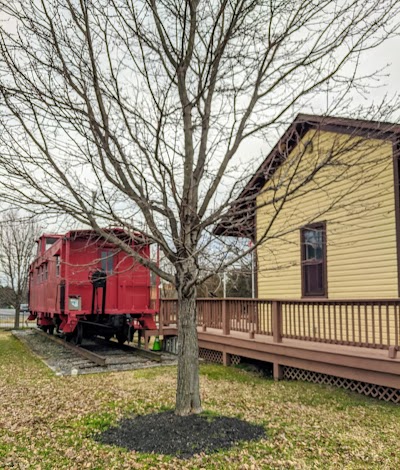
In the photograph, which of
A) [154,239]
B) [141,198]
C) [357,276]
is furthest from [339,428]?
[357,276]

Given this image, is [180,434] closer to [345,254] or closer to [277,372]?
[277,372]

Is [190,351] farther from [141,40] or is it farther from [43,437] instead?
[141,40]

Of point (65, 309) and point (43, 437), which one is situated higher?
point (65, 309)

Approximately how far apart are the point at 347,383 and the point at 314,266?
13.2ft

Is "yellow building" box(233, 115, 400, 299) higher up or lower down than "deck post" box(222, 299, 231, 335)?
higher up

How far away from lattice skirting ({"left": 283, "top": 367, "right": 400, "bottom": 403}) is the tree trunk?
352 cm

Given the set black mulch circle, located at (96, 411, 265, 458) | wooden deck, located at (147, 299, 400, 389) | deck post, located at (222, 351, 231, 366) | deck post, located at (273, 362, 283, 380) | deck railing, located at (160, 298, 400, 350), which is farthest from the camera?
deck post, located at (222, 351, 231, 366)

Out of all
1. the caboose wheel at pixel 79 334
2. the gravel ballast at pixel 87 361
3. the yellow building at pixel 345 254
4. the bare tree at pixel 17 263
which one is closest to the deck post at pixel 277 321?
the yellow building at pixel 345 254

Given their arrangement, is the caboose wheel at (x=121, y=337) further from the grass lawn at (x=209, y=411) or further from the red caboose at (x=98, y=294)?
the grass lawn at (x=209, y=411)

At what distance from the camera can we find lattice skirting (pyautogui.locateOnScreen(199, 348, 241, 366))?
36.1ft

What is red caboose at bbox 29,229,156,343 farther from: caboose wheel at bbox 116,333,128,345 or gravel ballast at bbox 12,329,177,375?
gravel ballast at bbox 12,329,177,375

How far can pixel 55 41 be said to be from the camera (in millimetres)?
4832

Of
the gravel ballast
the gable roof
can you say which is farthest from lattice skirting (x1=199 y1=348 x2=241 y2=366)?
the gable roof

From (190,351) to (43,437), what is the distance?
75.8 inches
